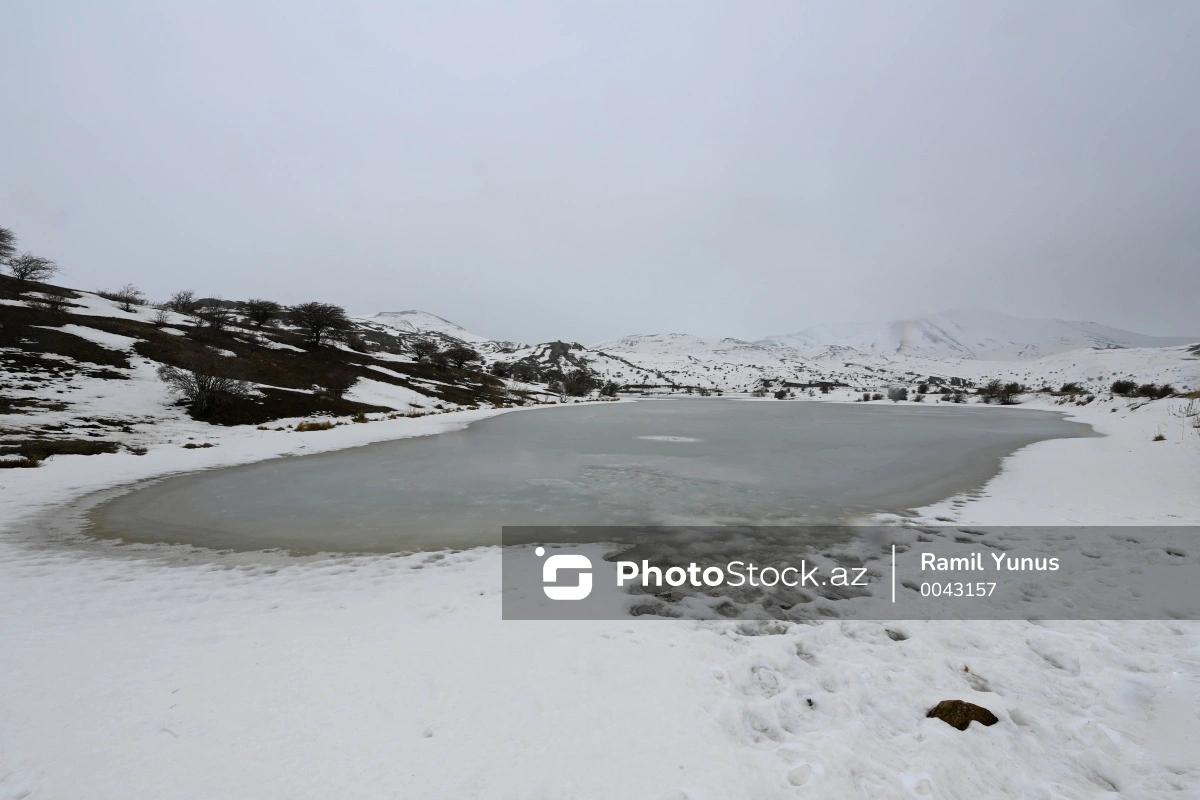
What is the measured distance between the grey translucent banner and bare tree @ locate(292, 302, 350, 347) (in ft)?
164

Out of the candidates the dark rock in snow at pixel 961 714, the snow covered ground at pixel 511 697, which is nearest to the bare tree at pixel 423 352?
the snow covered ground at pixel 511 697

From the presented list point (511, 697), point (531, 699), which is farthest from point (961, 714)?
point (511, 697)

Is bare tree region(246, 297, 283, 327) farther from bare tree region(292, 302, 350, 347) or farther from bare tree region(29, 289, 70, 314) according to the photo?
bare tree region(29, 289, 70, 314)

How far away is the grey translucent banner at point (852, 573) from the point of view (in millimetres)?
4656

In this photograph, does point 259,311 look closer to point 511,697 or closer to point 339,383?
point 339,383

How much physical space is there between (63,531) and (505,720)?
29.1 ft

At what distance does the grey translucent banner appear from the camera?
4.66 meters

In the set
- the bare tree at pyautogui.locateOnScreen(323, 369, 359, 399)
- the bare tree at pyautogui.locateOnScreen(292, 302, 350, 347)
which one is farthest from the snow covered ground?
the bare tree at pyautogui.locateOnScreen(292, 302, 350, 347)

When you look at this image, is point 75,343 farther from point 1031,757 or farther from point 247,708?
point 1031,757

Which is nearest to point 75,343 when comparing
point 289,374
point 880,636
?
point 289,374

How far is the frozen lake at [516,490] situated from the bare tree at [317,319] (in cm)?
3824

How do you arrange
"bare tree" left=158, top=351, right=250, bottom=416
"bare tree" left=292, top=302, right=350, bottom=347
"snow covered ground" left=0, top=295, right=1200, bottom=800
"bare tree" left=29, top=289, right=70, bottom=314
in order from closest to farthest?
"snow covered ground" left=0, top=295, right=1200, bottom=800, "bare tree" left=158, top=351, right=250, bottom=416, "bare tree" left=29, top=289, right=70, bottom=314, "bare tree" left=292, top=302, right=350, bottom=347

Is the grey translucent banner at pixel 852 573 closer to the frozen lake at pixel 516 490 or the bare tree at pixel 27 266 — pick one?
the frozen lake at pixel 516 490

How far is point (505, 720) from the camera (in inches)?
118
